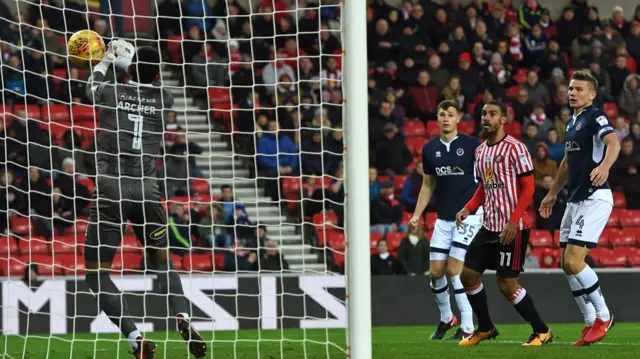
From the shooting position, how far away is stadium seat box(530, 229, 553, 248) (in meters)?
14.2

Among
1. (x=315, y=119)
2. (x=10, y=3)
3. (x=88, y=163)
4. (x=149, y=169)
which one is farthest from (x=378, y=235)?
(x=149, y=169)

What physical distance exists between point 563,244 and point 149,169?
3.14 metres

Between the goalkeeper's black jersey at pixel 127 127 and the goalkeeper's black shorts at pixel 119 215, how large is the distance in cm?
9

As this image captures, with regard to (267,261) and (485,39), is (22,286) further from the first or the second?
(485,39)

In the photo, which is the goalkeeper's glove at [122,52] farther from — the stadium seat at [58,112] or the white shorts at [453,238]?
the stadium seat at [58,112]

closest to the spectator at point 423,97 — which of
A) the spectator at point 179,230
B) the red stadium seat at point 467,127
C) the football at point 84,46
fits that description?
the red stadium seat at point 467,127

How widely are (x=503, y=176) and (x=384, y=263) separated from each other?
188 inches

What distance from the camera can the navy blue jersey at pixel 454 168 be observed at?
9336mm

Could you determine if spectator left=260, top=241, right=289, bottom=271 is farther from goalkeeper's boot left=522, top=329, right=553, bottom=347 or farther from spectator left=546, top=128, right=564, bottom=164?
goalkeeper's boot left=522, top=329, right=553, bottom=347

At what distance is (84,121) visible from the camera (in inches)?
535

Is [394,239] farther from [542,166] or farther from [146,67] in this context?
[146,67]

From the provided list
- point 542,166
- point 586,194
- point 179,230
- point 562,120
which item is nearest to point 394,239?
point 542,166

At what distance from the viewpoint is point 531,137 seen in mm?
14883

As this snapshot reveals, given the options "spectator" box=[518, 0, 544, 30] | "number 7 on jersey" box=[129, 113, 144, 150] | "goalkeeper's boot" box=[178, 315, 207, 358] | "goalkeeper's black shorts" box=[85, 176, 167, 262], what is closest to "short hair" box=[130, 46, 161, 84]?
"number 7 on jersey" box=[129, 113, 144, 150]
